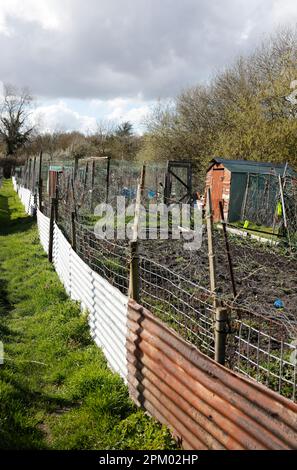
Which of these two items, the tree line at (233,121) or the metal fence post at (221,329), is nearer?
the metal fence post at (221,329)

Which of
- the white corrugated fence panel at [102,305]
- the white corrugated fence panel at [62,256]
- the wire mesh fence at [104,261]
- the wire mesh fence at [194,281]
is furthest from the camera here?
the white corrugated fence panel at [62,256]

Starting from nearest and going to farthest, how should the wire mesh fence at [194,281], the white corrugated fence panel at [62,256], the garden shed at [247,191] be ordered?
the wire mesh fence at [194,281], the white corrugated fence panel at [62,256], the garden shed at [247,191]

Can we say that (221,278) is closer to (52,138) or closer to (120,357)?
(120,357)

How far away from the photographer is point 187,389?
10.7 feet

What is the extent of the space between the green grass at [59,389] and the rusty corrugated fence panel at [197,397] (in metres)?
0.24

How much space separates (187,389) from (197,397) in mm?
140

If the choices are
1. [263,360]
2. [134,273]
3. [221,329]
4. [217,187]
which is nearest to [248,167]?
[217,187]

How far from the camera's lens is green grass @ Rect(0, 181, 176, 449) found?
148 inches

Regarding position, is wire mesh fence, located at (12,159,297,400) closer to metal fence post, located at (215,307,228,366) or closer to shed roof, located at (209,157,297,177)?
metal fence post, located at (215,307,228,366)

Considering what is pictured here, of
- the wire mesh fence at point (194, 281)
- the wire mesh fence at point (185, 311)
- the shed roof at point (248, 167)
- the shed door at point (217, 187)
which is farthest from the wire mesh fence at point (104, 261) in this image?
the shed door at point (217, 187)

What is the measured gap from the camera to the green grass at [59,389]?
12.3ft

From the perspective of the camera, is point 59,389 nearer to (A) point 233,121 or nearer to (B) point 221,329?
(B) point 221,329

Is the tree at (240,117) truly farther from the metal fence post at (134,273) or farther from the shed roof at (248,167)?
the metal fence post at (134,273)
